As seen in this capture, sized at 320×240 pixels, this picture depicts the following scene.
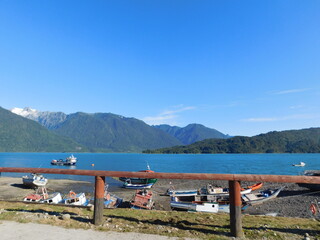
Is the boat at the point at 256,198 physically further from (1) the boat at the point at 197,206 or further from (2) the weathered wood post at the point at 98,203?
(2) the weathered wood post at the point at 98,203

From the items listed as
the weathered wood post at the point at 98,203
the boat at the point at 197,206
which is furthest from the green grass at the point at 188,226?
the boat at the point at 197,206

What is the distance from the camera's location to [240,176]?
5.80 meters

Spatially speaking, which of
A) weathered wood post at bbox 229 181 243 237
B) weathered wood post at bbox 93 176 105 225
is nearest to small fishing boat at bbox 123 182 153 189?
weathered wood post at bbox 93 176 105 225

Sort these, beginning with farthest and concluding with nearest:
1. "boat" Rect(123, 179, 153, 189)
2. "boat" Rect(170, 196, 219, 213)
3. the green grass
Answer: "boat" Rect(123, 179, 153, 189)
"boat" Rect(170, 196, 219, 213)
the green grass

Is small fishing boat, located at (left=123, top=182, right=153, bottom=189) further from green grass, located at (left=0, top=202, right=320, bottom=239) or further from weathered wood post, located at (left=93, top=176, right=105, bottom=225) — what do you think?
weathered wood post, located at (left=93, top=176, right=105, bottom=225)

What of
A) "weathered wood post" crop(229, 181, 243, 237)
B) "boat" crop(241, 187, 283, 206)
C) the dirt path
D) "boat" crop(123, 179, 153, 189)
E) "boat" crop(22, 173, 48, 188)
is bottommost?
"boat" crop(123, 179, 153, 189)

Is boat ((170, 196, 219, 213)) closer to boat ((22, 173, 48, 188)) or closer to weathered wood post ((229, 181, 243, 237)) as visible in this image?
weathered wood post ((229, 181, 243, 237))

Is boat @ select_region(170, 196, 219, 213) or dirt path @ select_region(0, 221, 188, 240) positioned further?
boat @ select_region(170, 196, 219, 213)

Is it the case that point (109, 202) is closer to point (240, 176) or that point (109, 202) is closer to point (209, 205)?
point (209, 205)

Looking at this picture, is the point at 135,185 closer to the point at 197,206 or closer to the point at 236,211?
the point at 197,206

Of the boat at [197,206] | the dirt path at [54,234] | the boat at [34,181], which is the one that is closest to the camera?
the dirt path at [54,234]

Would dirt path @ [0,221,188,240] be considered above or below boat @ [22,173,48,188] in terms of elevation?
above

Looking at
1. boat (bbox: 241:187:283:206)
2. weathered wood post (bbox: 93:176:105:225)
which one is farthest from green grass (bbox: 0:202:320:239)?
boat (bbox: 241:187:283:206)

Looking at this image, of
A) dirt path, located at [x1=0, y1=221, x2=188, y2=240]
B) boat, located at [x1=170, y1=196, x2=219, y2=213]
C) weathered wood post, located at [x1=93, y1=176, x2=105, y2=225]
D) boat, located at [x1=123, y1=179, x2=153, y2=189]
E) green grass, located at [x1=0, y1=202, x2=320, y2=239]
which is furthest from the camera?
boat, located at [x1=123, y1=179, x2=153, y2=189]
